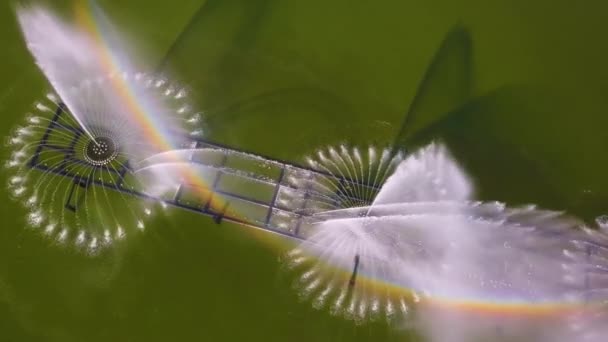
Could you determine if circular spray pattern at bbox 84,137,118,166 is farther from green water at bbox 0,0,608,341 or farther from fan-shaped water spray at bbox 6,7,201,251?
green water at bbox 0,0,608,341

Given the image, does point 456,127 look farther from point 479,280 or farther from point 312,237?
point 312,237

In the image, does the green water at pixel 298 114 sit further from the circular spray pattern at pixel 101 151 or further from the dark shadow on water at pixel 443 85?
the circular spray pattern at pixel 101 151

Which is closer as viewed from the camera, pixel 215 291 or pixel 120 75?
pixel 215 291

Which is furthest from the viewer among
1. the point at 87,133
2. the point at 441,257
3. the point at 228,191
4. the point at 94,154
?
the point at 87,133

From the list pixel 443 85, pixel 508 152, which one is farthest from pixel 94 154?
pixel 508 152

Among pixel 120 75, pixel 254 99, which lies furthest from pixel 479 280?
pixel 120 75

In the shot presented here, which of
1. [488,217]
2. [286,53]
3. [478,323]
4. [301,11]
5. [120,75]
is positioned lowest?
[478,323]

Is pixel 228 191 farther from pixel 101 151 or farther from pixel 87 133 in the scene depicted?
pixel 87 133
